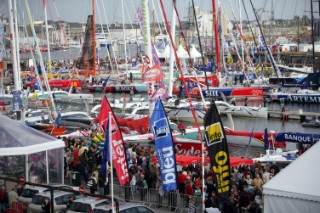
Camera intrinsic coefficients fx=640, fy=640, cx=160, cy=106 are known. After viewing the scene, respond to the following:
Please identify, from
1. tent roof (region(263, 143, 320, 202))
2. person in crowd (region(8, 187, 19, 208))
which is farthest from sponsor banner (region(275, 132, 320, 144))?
person in crowd (region(8, 187, 19, 208))

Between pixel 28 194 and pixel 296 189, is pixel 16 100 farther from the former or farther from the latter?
pixel 296 189

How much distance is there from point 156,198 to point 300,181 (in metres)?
7.25

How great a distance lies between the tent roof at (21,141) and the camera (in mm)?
19891

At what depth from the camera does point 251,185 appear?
19.7m

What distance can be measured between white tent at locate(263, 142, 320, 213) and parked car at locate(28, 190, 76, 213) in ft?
20.6

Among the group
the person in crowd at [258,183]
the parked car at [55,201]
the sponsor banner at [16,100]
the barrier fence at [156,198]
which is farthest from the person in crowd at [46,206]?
the sponsor banner at [16,100]

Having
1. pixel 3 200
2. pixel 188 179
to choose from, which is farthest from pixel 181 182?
pixel 3 200

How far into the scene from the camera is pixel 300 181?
564 inches

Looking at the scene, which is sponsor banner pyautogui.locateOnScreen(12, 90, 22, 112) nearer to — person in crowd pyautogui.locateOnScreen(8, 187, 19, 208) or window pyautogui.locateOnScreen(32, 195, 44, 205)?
person in crowd pyautogui.locateOnScreen(8, 187, 19, 208)

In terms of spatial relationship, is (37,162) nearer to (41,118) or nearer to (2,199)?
(2,199)

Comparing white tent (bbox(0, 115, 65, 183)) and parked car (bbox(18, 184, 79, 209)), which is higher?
white tent (bbox(0, 115, 65, 183))

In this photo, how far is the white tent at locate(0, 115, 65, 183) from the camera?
2017 cm

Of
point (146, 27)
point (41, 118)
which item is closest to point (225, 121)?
point (41, 118)

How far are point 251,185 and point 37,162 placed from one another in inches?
270
